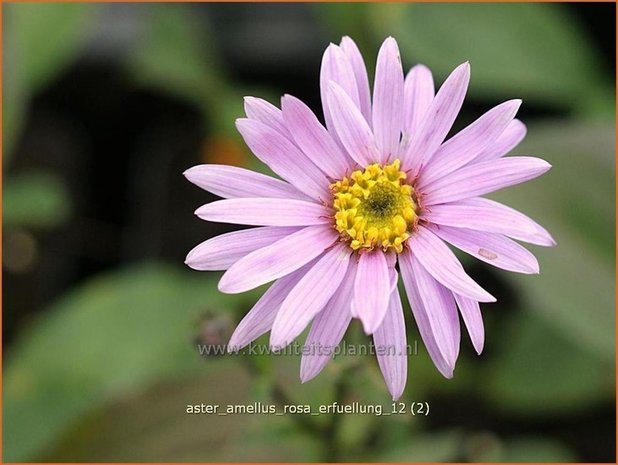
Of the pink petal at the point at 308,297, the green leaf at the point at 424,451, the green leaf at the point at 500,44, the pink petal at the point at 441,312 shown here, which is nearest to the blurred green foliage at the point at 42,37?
the green leaf at the point at 500,44

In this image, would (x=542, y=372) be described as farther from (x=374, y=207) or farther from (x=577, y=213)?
(x=374, y=207)

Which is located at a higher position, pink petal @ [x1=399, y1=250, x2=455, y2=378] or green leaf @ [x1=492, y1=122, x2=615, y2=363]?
green leaf @ [x1=492, y1=122, x2=615, y2=363]

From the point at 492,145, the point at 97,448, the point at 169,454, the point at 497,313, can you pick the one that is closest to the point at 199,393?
the point at 169,454

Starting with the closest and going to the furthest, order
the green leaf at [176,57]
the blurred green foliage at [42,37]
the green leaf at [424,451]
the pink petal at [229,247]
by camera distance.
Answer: the pink petal at [229,247]
the green leaf at [424,451]
the blurred green foliage at [42,37]
the green leaf at [176,57]

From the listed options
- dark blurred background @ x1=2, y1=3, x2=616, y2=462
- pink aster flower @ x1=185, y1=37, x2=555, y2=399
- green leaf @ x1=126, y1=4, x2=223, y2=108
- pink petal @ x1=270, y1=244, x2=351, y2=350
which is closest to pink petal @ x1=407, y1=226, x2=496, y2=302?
pink aster flower @ x1=185, y1=37, x2=555, y2=399

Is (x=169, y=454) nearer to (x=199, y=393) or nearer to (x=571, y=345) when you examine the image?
(x=199, y=393)

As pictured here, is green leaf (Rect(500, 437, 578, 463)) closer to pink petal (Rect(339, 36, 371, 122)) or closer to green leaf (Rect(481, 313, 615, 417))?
green leaf (Rect(481, 313, 615, 417))

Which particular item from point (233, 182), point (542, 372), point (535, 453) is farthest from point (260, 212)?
point (542, 372)

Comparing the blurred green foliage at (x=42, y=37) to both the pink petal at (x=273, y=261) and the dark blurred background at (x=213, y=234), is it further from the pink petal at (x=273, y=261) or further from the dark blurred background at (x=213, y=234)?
the pink petal at (x=273, y=261)
